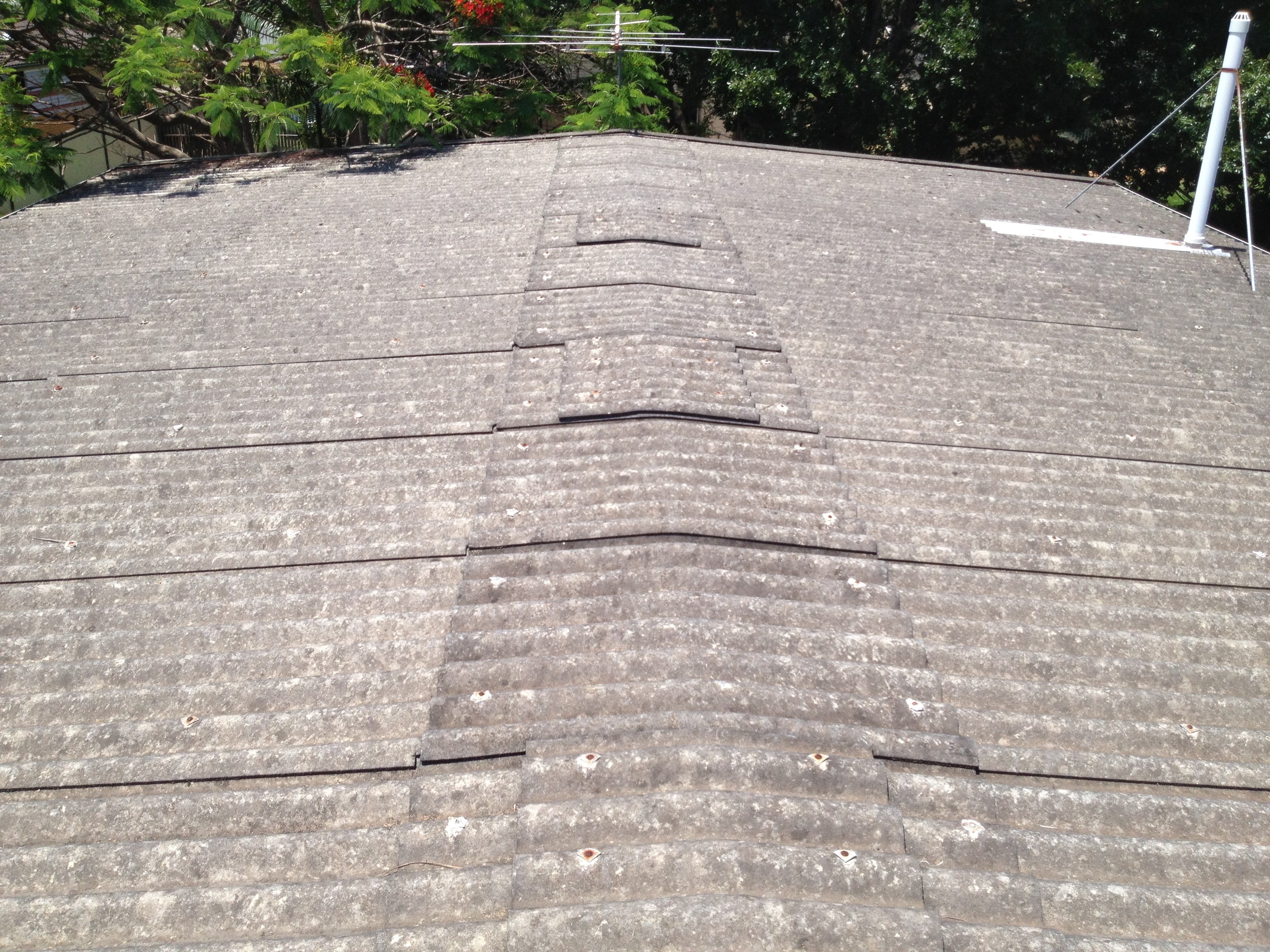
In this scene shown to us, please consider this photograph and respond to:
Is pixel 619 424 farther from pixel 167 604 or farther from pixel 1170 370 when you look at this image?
pixel 1170 370

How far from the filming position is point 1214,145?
7270 mm

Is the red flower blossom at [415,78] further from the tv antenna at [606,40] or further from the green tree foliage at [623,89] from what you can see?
the green tree foliage at [623,89]

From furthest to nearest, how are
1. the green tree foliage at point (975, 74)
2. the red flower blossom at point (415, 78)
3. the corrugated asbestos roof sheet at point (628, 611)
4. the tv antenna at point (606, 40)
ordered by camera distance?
the green tree foliage at point (975, 74) → the red flower blossom at point (415, 78) → the tv antenna at point (606, 40) → the corrugated asbestos roof sheet at point (628, 611)

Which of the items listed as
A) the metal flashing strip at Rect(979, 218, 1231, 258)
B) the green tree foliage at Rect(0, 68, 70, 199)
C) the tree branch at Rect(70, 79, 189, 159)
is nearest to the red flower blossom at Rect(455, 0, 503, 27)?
the tree branch at Rect(70, 79, 189, 159)

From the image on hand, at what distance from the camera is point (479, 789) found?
87.0 inches

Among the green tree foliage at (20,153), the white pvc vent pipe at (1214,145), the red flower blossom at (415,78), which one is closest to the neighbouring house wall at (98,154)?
the red flower blossom at (415,78)

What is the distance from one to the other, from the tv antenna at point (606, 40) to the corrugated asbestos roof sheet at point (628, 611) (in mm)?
5130

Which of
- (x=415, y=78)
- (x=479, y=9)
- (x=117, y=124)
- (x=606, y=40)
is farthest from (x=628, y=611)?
(x=117, y=124)

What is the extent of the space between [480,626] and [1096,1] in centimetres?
1916

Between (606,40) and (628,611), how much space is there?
9.96 metres

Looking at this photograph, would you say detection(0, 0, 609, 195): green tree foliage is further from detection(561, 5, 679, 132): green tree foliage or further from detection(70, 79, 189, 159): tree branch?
detection(561, 5, 679, 132): green tree foliage

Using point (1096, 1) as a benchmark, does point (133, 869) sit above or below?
below

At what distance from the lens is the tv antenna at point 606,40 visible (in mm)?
9938

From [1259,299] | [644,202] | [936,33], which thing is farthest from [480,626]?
[936,33]
